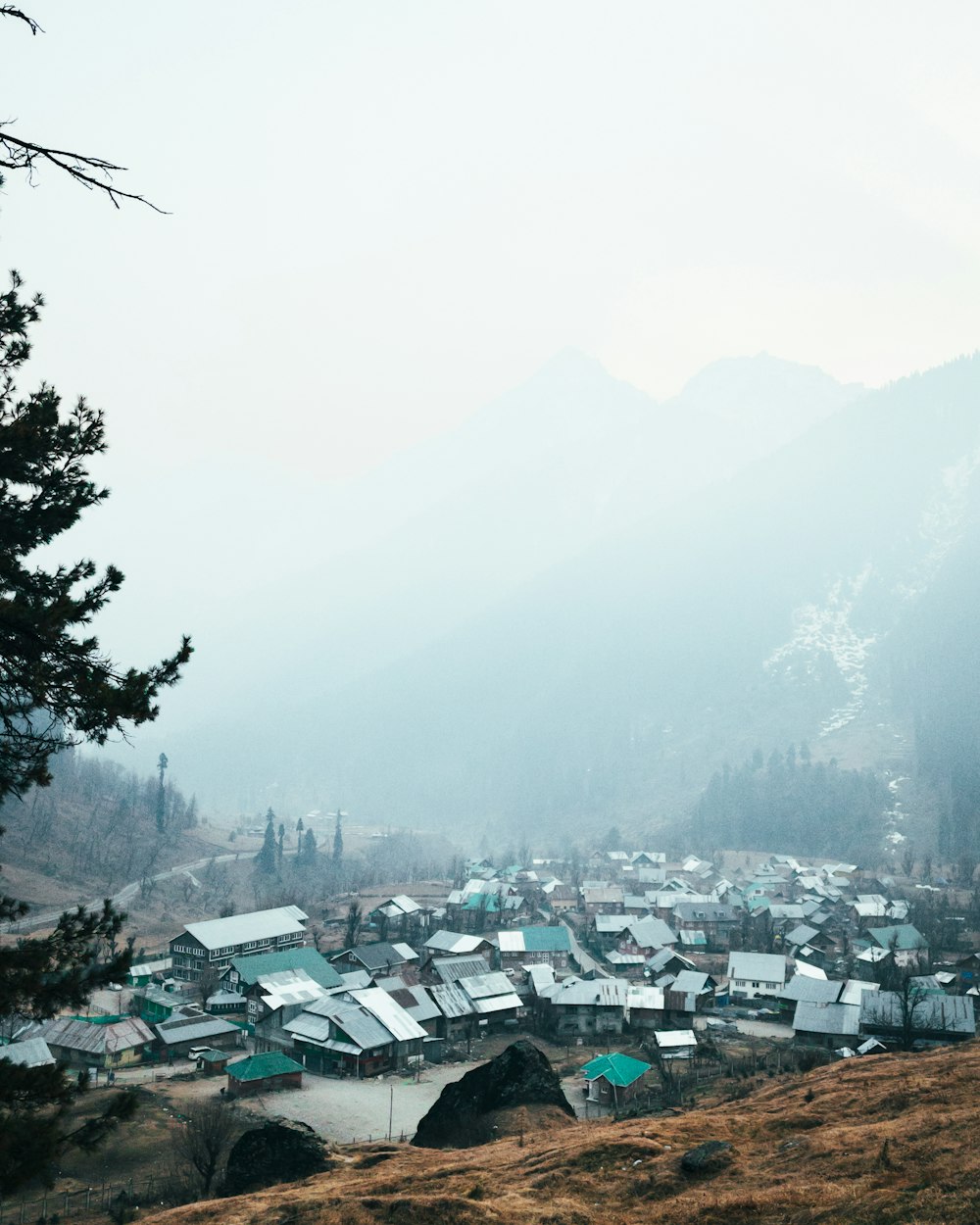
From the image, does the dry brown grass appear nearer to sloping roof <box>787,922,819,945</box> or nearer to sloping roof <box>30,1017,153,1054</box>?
sloping roof <box>30,1017,153,1054</box>

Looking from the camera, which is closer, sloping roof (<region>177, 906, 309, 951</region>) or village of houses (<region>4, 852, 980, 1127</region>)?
village of houses (<region>4, 852, 980, 1127</region>)

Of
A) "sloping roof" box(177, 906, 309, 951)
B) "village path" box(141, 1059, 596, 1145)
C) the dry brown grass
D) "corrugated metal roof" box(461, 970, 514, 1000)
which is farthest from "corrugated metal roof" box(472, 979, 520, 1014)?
the dry brown grass

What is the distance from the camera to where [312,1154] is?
3422 centimetres

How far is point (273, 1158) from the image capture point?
34250 millimetres

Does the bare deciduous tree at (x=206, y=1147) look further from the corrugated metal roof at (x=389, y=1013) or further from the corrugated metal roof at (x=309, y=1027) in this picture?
the corrugated metal roof at (x=389, y=1013)

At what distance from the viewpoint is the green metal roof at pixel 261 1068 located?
50188 mm

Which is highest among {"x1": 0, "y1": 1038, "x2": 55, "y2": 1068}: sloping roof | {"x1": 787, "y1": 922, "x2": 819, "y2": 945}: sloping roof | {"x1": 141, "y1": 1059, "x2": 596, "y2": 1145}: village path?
{"x1": 0, "y1": 1038, "x2": 55, "y2": 1068}: sloping roof

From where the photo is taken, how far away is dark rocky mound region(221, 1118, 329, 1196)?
111ft

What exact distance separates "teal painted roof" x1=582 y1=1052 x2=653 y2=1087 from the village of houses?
0.42 feet

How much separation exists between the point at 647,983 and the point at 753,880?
72866 millimetres

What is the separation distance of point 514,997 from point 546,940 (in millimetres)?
21998

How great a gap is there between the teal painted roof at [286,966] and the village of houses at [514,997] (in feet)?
0.55

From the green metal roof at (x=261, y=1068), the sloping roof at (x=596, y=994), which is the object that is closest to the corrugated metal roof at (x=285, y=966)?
the green metal roof at (x=261, y=1068)

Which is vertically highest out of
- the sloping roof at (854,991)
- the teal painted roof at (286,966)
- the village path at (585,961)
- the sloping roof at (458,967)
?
the teal painted roof at (286,966)
